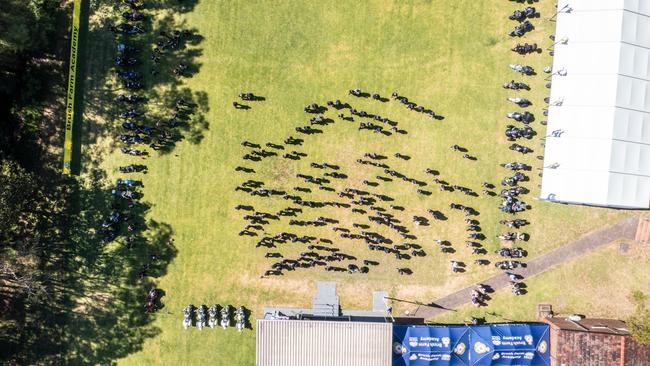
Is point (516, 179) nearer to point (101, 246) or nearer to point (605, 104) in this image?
point (605, 104)

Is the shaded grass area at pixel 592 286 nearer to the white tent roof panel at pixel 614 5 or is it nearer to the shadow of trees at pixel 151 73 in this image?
the white tent roof panel at pixel 614 5

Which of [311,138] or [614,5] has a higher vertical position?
[614,5]

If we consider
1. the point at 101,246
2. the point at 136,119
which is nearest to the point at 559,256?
the point at 136,119

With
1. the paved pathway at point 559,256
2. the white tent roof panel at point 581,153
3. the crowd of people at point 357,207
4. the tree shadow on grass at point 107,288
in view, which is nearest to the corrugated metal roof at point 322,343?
the crowd of people at point 357,207

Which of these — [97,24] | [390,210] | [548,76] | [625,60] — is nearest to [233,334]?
[390,210]

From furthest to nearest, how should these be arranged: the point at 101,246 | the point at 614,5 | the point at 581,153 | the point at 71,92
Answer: the point at 101,246, the point at 71,92, the point at 581,153, the point at 614,5

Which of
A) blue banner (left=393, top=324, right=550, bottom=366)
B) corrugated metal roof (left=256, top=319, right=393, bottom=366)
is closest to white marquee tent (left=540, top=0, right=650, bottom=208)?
blue banner (left=393, top=324, right=550, bottom=366)
